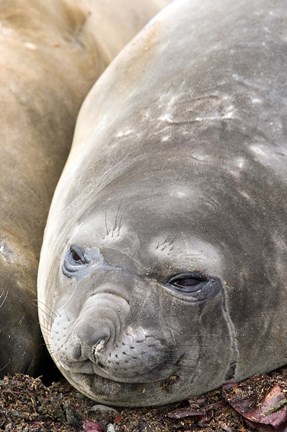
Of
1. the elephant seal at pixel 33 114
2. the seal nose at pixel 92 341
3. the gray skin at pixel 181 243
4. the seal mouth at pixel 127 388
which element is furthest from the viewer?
the elephant seal at pixel 33 114

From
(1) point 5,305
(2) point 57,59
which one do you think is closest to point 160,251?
(1) point 5,305

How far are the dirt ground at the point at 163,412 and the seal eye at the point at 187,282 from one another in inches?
19.8

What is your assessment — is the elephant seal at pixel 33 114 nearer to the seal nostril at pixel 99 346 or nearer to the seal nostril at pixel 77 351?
the seal nostril at pixel 77 351

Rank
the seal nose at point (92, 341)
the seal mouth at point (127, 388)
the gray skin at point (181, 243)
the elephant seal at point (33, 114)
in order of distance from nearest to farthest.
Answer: the seal nose at point (92, 341), the gray skin at point (181, 243), the seal mouth at point (127, 388), the elephant seal at point (33, 114)

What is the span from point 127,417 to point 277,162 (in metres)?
1.32

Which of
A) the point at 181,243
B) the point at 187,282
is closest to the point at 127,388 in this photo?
the point at 187,282

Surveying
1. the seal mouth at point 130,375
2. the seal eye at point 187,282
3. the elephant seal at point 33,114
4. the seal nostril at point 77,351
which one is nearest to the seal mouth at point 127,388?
the seal mouth at point 130,375

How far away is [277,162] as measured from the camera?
15.4ft

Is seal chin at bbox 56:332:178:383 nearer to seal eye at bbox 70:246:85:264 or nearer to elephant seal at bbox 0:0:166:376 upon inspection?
seal eye at bbox 70:246:85:264

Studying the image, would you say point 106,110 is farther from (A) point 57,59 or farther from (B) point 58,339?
(B) point 58,339

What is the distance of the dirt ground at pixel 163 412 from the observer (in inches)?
166

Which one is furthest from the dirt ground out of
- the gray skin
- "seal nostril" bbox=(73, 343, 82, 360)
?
"seal nostril" bbox=(73, 343, 82, 360)

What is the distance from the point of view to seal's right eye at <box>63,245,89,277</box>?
4348 mm

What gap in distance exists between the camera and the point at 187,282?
4211 mm
